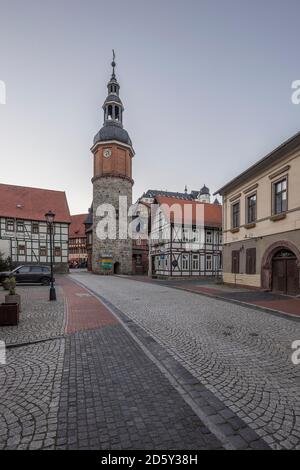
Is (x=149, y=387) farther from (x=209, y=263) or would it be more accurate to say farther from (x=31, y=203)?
(x=31, y=203)

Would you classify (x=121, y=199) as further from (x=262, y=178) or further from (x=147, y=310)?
(x=147, y=310)

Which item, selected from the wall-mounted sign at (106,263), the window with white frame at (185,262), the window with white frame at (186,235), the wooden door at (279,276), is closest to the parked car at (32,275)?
the window with white frame at (185,262)

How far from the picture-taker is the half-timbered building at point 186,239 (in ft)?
95.3

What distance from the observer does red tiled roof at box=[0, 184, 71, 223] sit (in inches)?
1439

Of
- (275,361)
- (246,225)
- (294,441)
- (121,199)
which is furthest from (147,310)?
(121,199)

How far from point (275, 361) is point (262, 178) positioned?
13.4 metres

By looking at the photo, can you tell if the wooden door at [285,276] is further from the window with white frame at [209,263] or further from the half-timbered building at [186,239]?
the window with white frame at [209,263]

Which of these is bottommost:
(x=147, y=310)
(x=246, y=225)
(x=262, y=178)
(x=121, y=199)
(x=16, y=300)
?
(x=147, y=310)

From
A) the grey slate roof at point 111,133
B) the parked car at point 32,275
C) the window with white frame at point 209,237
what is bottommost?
the parked car at point 32,275

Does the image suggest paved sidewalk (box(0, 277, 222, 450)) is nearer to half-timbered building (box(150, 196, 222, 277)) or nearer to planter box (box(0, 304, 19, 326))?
planter box (box(0, 304, 19, 326))

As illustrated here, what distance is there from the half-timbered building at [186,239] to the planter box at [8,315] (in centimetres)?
2201

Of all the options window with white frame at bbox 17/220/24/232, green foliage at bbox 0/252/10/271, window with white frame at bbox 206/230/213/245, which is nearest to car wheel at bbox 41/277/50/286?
green foliage at bbox 0/252/10/271

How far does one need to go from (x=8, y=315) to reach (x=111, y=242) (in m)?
31.0

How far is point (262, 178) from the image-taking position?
16.3 meters
